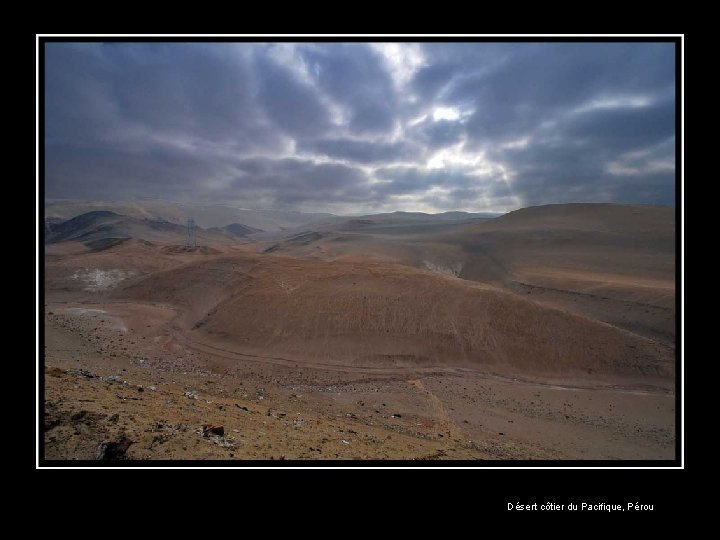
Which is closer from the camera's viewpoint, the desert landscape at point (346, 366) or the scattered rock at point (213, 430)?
the scattered rock at point (213, 430)

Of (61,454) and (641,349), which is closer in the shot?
(61,454)

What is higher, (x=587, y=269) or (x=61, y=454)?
(x=587, y=269)

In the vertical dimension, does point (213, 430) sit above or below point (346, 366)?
above

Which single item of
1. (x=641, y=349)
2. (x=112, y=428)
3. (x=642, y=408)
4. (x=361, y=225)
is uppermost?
(x=361, y=225)

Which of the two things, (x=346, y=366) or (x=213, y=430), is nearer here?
(x=213, y=430)

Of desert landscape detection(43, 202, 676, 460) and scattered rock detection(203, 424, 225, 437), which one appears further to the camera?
desert landscape detection(43, 202, 676, 460)
